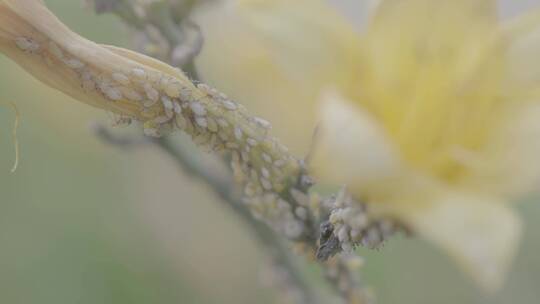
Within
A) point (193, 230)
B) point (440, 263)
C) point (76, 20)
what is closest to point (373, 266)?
point (440, 263)

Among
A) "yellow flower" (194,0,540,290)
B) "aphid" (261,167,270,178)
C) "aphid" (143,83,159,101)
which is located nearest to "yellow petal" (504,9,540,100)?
"yellow flower" (194,0,540,290)

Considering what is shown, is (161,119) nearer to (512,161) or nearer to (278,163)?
(278,163)

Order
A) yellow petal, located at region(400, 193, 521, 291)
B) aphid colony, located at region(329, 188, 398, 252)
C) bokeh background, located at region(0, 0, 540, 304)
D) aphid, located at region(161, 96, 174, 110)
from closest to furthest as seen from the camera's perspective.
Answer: yellow petal, located at region(400, 193, 521, 291)
aphid colony, located at region(329, 188, 398, 252)
aphid, located at region(161, 96, 174, 110)
bokeh background, located at region(0, 0, 540, 304)

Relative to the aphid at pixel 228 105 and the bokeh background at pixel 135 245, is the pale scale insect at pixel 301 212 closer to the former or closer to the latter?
the aphid at pixel 228 105

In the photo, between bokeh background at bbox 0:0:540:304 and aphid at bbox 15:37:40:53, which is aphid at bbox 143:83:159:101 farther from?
bokeh background at bbox 0:0:540:304

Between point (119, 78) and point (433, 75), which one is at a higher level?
point (433, 75)

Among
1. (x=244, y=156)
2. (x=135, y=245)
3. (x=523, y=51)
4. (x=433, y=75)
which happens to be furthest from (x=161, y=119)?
(x=135, y=245)

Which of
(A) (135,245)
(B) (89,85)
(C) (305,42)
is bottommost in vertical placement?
(A) (135,245)

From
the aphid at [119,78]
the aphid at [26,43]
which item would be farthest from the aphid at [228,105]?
the aphid at [26,43]
